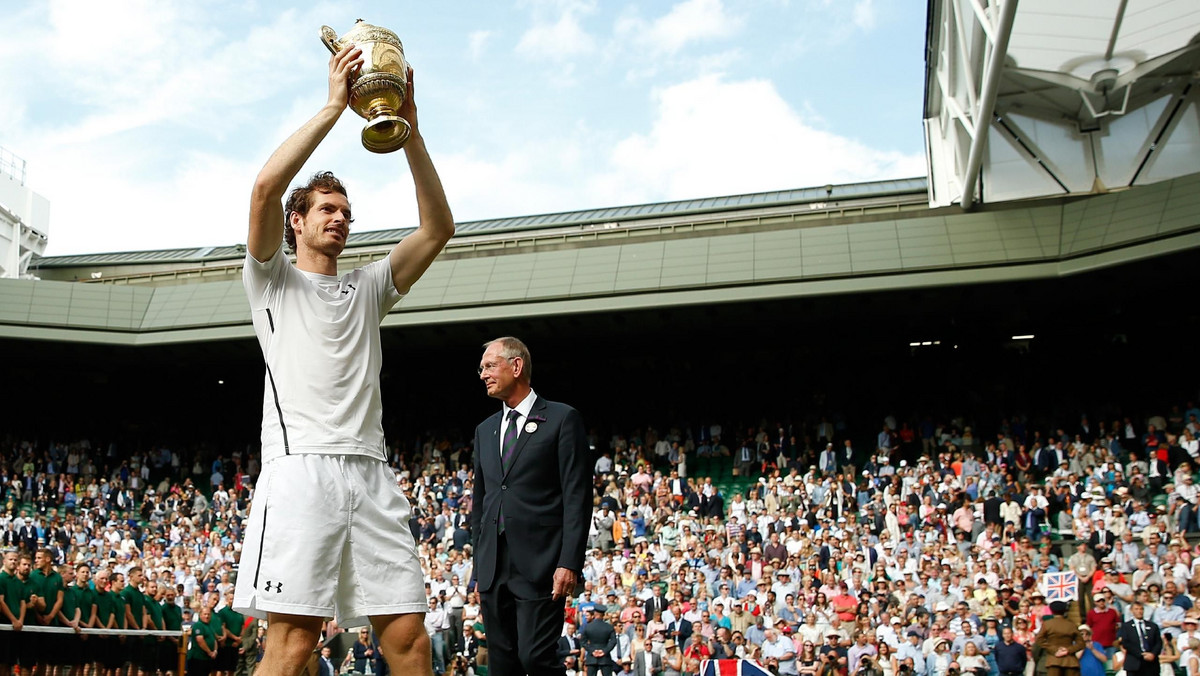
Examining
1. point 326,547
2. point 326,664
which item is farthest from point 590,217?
point 326,547

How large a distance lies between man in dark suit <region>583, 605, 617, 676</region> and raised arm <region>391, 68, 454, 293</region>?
1189 cm

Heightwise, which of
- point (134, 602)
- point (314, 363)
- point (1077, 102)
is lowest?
point (134, 602)

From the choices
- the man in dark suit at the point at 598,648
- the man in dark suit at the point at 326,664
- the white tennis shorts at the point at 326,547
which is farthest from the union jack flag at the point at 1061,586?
the white tennis shorts at the point at 326,547

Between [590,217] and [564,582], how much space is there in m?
30.1

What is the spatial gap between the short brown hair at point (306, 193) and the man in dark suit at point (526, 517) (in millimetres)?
1860

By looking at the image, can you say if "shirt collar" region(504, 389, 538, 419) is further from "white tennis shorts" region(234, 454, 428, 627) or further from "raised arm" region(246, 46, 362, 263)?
"raised arm" region(246, 46, 362, 263)

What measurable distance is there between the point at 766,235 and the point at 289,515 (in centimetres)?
2295

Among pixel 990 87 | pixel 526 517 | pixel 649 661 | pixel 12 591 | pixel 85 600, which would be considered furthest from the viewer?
pixel 990 87

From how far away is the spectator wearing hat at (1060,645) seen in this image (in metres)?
12.7

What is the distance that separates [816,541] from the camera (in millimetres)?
18109

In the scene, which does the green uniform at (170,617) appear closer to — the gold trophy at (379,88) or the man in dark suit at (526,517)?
the man in dark suit at (526,517)

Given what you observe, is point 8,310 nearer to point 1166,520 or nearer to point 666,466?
point 666,466

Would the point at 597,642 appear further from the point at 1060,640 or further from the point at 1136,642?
the point at 1136,642

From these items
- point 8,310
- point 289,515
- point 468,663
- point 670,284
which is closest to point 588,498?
point 289,515
